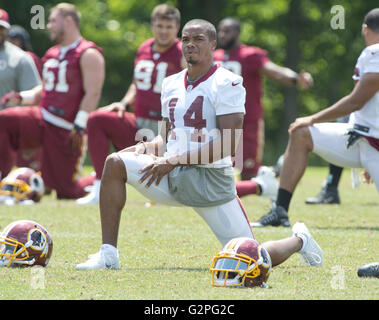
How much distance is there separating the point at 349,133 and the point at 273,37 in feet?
89.1

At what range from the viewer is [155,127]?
9555 mm

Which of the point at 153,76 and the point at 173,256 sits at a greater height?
the point at 153,76

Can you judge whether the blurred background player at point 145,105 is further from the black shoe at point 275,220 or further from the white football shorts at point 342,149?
the white football shorts at point 342,149

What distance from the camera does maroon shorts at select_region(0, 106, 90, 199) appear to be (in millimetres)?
10070

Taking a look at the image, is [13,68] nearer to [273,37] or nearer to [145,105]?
[145,105]

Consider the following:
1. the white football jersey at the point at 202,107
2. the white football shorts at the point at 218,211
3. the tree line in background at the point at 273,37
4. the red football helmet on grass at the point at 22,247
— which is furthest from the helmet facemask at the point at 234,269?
the tree line in background at the point at 273,37

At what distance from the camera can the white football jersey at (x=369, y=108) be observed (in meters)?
7.11

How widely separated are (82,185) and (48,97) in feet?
3.97

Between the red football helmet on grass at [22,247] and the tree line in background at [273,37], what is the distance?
23733mm

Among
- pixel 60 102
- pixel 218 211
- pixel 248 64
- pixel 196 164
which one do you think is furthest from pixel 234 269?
pixel 248 64

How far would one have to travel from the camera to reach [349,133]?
7320 millimetres

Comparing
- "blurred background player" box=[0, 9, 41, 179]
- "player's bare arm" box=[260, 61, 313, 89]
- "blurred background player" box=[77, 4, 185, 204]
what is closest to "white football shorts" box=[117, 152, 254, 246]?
"player's bare arm" box=[260, 61, 313, 89]
